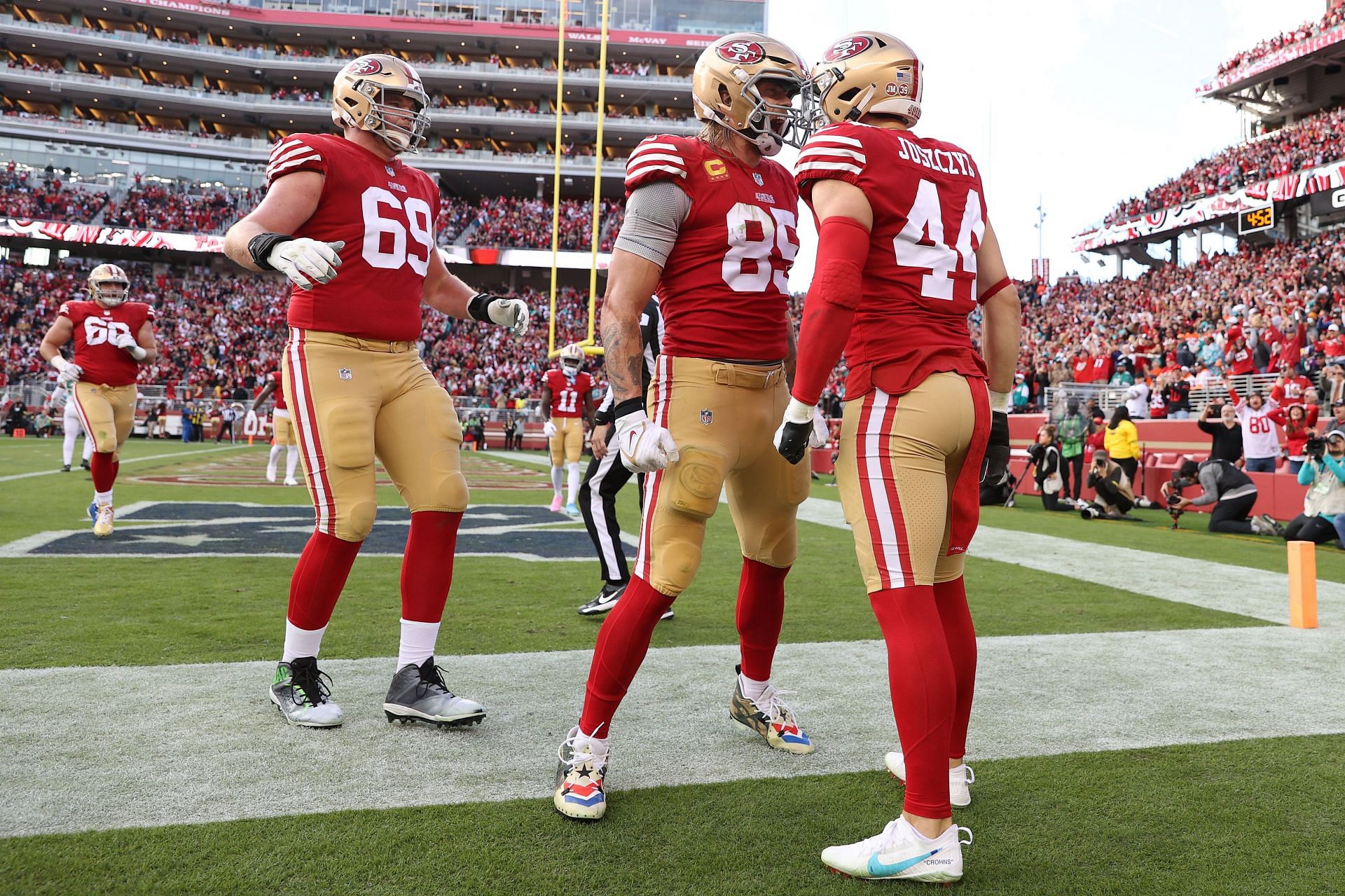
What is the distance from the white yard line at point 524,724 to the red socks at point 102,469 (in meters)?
4.33

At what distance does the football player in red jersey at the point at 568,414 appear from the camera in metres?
10.1

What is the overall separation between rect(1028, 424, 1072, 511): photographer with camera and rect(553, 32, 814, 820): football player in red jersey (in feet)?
35.4

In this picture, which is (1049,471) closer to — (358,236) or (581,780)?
(358,236)

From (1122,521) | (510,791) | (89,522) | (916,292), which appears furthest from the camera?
(1122,521)

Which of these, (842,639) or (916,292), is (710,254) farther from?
(842,639)

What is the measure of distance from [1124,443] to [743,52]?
11.7 metres

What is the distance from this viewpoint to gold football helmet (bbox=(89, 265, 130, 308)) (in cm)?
704

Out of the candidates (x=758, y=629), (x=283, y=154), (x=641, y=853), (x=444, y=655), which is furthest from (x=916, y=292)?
(x=444, y=655)

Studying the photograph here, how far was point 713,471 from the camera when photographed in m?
2.69

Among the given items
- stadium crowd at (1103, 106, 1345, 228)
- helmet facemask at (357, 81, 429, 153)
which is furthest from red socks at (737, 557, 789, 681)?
stadium crowd at (1103, 106, 1345, 228)

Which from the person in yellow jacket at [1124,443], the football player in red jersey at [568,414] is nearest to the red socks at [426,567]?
the football player in red jersey at [568,414]

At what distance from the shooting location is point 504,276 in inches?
1844

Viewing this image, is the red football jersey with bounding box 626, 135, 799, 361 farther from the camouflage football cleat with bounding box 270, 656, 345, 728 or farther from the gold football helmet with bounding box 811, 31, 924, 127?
the camouflage football cleat with bounding box 270, 656, 345, 728

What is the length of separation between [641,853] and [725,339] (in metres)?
1.38
